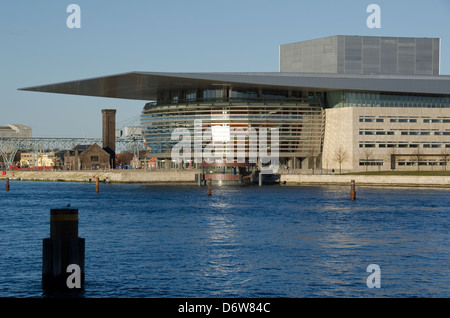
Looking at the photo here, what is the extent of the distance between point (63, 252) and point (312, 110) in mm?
87131

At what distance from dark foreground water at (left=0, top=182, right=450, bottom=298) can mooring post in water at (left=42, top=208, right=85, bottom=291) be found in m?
0.58

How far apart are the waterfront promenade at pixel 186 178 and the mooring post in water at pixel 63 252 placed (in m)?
64.8

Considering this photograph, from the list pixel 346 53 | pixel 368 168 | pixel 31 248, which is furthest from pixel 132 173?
pixel 31 248

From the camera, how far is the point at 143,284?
61.0ft

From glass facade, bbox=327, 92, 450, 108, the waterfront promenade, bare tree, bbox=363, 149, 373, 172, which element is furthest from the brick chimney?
bare tree, bbox=363, 149, 373, 172

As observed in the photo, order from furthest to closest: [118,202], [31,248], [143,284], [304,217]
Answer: [118,202] < [304,217] < [31,248] < [143,284]

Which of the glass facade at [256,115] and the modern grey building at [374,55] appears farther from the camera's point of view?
the modern grey building at [374,55]

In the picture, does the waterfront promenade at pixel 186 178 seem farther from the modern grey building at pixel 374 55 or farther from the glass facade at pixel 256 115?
the modern grey building at pixel 374 55

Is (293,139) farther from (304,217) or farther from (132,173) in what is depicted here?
(304,217)

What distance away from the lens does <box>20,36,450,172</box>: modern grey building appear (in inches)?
3698

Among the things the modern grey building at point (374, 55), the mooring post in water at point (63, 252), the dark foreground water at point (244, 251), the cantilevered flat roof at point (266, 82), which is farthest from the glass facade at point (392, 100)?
the mooring post in water at point (63, 252)

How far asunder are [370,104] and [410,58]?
3494 centimetres

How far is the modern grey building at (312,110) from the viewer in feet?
308

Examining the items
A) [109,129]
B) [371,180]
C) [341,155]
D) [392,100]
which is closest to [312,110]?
[341,155]
